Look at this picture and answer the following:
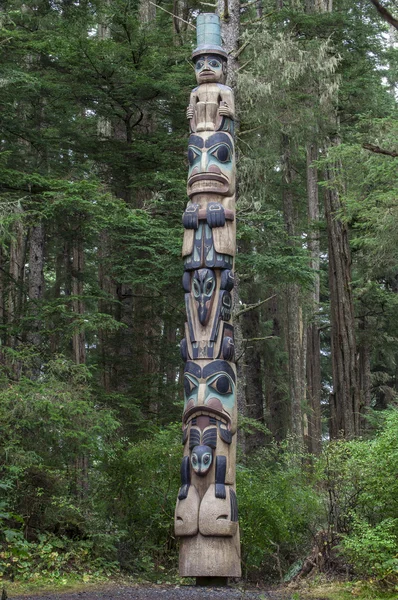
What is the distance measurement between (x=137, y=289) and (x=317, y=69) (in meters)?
7.98

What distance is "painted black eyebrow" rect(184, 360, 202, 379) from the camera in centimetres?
1020

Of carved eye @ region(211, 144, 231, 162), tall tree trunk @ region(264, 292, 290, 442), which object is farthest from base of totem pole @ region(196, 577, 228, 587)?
tall tree trunk @ region(264, 292, 290, 442)

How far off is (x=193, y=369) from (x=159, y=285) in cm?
638

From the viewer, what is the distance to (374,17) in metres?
24.6

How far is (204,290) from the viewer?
34.4 ft

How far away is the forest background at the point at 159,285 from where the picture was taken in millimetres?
10992

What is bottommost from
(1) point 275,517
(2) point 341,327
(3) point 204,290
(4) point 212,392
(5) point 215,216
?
(1) point 275,517

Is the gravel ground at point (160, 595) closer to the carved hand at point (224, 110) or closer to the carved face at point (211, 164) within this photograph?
the carved face at point (211, 164)

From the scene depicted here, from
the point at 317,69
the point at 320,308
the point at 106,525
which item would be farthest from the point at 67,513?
the point at 320,308

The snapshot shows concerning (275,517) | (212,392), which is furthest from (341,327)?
(212,392)

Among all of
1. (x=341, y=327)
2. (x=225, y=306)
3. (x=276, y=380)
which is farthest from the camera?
(x=276, y=380)

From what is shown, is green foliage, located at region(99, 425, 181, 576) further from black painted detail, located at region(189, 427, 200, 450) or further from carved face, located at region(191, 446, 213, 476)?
carved face, located at region(191, 446, 213, 476)

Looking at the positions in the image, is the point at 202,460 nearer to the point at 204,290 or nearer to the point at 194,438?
the point at 194,438

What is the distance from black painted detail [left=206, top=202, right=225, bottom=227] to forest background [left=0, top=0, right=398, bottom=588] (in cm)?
232
